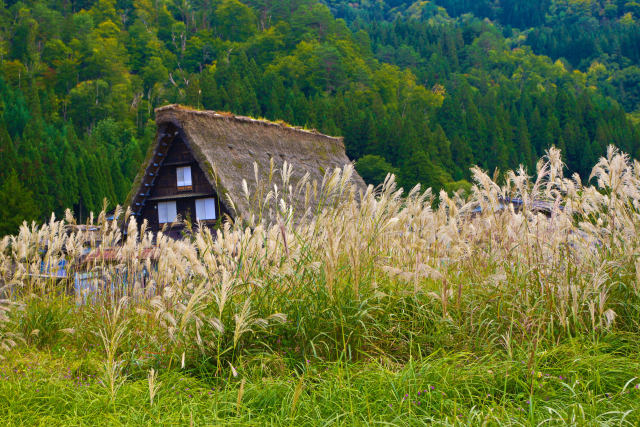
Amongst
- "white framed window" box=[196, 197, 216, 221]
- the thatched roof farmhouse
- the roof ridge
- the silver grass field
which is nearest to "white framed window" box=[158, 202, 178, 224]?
the thatched roof farmhouse

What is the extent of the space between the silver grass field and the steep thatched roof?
8699mm

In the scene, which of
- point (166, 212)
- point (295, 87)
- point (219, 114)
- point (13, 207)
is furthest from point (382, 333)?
point (295, 87)

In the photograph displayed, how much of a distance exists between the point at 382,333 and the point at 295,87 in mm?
53989

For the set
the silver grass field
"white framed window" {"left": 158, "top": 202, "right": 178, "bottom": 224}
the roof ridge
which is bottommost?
the silver grass field

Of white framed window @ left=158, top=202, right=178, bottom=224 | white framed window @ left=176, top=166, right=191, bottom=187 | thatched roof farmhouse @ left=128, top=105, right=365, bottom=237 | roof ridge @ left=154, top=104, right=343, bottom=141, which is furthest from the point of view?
white framed window @ left=158, top=202, right=178, bottom=224

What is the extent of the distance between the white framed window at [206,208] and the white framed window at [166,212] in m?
0.57

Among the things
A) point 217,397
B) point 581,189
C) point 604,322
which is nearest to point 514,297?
point 604,322

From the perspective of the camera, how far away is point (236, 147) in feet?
47.3

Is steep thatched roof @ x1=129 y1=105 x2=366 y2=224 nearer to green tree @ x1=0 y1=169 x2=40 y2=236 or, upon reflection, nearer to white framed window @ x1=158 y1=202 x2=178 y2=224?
white framed window @ x1=158 y1=202 x2=178 y2=224

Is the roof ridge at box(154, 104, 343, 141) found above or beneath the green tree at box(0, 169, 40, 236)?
above

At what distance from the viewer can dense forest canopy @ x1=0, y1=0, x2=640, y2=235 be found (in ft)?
133

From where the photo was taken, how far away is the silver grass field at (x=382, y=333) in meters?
2.40

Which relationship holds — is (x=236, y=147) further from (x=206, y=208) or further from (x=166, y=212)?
(x=166, y=212)

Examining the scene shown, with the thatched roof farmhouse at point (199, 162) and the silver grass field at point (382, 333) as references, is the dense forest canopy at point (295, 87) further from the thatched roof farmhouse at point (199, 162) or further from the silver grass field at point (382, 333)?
the silver grass field at point (382, 333)
